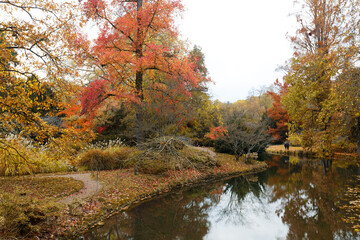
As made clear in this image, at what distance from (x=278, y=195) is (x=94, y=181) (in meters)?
7.26

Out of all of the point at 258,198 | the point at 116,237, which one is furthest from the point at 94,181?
the point at 258,198

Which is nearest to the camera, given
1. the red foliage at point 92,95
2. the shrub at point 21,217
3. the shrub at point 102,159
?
the shrub at point 21,217

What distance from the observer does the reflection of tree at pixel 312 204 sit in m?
5.46

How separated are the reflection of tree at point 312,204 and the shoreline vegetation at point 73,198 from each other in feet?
12.3

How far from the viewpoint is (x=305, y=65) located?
41.7 ft

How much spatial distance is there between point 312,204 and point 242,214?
2.51 metres

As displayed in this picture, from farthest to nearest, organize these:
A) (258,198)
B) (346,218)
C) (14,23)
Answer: (258,198) < (346,218) < (14,23)

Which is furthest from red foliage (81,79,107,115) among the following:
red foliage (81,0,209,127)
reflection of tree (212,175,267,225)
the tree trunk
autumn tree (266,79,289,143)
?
autumn tree (266,79,289,143)

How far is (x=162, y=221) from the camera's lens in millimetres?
6027

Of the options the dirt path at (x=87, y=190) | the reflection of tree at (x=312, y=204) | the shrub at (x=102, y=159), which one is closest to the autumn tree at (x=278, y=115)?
the reflection of tree at (x=312, y=204)

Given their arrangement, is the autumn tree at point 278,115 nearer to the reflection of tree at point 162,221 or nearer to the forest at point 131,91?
the forest at point 131,91

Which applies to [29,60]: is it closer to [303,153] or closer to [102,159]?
[102,159]

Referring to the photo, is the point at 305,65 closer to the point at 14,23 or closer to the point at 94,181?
the point at 94,181

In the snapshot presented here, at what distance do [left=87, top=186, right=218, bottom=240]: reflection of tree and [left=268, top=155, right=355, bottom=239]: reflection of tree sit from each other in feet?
7.81
